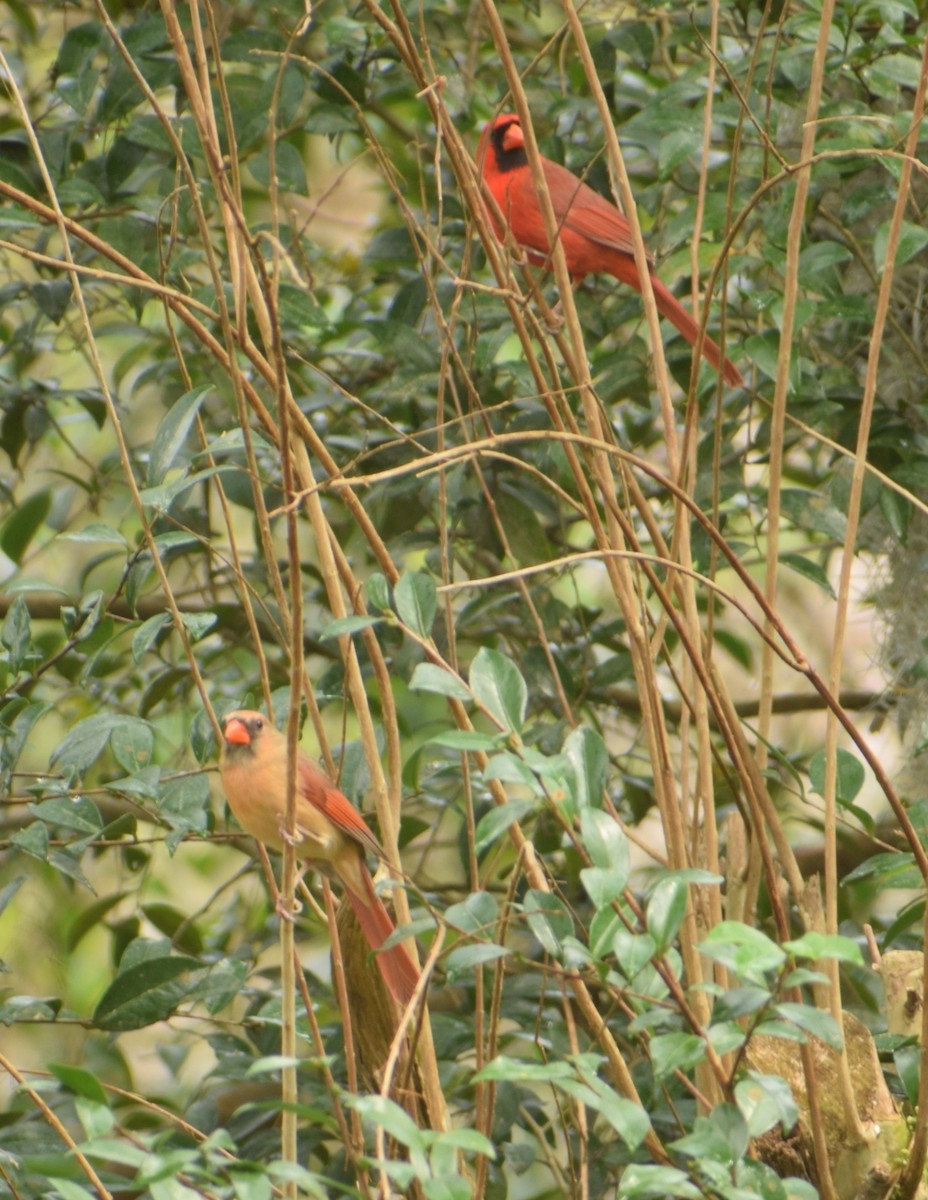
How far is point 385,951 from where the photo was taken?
→ 1439 mm

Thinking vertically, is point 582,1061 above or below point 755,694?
above

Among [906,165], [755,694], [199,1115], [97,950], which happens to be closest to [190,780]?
[199,1115]

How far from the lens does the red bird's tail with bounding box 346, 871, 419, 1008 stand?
149 centimetres

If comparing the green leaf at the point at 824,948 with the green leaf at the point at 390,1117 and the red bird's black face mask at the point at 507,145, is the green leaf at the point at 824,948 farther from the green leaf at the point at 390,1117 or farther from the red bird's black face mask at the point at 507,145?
the red bird's black face mask at the point at 507,145

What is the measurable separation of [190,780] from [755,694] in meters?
2.08

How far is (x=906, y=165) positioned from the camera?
4.26 ft

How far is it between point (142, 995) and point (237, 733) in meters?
0.34

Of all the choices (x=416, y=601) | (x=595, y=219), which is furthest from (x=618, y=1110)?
(x=595, y=219)

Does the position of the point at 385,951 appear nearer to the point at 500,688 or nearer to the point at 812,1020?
the point at 500,688

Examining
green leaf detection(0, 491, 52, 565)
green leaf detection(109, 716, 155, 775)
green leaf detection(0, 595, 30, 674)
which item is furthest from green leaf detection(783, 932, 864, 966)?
green leaf detection(0, 491, 52, 565)

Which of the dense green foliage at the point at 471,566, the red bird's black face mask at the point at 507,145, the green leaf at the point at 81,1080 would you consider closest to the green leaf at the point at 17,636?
the dense green foliage at the point at 471,566

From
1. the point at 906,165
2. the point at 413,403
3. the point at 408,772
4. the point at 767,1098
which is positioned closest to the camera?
the point at 767,1098

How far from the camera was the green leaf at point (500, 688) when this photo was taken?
1.10m

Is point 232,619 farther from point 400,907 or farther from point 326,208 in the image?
point 326,208
